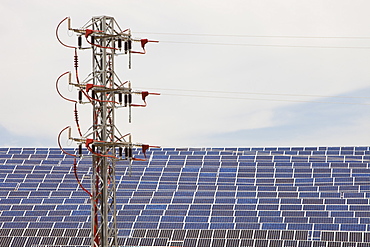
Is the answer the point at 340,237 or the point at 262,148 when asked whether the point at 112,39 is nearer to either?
the point at 340,237

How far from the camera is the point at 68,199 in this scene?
246 feet

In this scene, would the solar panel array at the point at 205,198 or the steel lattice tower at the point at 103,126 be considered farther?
the solar panel array at the point at 205,198

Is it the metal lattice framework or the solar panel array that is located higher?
the metal lattice framework

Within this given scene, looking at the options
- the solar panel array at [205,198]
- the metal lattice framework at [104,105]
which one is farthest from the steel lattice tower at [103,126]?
the solar panel array at [205,198]

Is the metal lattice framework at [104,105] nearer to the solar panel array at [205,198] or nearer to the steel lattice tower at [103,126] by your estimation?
the steel lattice tower at [103,126]

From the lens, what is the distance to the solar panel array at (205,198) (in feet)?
211

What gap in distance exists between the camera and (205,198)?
73812 millimetres

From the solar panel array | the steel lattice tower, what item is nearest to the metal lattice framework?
the steel lattice tower

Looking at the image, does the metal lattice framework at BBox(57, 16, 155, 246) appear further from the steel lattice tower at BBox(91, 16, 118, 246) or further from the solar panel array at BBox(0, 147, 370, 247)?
the solar panel array at BBox(0, 147, 370, 247)

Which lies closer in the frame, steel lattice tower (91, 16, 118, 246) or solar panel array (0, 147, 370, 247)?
steel lattice tower (91, 16, 118, 246)

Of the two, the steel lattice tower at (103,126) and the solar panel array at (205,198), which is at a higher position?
the steel lattice tower at (103,126)

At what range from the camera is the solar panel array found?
6444cm

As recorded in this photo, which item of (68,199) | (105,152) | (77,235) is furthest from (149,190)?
(105,152)

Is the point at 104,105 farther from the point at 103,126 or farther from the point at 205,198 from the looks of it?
the point at 205,198
